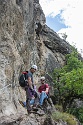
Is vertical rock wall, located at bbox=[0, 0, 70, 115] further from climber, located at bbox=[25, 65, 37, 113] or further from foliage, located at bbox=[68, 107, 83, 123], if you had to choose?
foliage, located at bbox=[68, 107, 83, 123]

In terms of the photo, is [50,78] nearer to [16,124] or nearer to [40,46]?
[40,46]

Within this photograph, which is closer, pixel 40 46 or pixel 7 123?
pixel 7 123

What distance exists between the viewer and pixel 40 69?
1379 inches

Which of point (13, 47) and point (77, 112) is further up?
point (13, 47)

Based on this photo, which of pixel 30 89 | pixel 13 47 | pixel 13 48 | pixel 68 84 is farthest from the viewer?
pixel 68 84

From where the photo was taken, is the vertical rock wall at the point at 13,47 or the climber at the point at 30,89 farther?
the vertical rock wall at the point at 13,47

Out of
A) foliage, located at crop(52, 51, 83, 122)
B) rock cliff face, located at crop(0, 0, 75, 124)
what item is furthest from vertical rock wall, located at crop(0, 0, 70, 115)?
foliage, located at crop(52, 51, 83, 122)

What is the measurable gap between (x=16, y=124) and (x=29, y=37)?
14215 millimetres

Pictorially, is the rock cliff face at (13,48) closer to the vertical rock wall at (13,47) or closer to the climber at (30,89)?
the vertical rock wall at (13,47)

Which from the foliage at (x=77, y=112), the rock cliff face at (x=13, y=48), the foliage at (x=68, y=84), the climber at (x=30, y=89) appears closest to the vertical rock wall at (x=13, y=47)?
the rock cliff face at (x=13, y=48)

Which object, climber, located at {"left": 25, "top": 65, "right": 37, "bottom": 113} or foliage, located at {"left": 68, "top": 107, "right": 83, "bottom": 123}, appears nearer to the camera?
climber, located at {"left": 25, "top": 65, "right": 37, "bottom": 113}

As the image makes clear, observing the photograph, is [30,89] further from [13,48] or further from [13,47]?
[13,47]

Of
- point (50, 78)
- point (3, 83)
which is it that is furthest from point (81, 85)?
point (3, 83)

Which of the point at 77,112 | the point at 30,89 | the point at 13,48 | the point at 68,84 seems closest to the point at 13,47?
the point at 13,48
